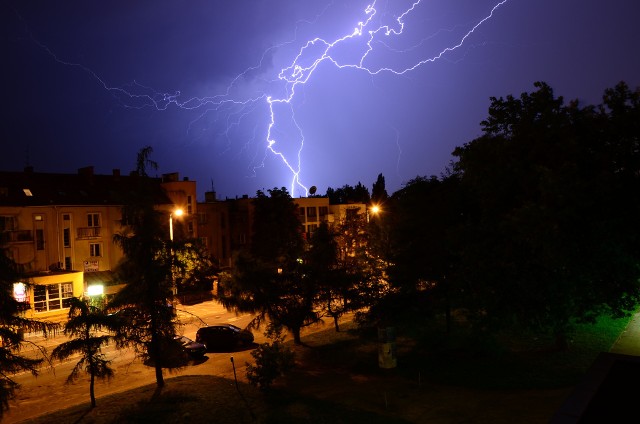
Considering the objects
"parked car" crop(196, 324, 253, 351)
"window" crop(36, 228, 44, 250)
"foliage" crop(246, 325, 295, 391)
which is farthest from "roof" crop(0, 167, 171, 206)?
"foliage" crop(246, 325, 295, 391)

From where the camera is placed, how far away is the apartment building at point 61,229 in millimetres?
35719

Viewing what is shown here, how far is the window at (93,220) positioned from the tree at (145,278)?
1070 inches

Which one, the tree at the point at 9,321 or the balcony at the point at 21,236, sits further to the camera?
the balcony at the point at 21,236

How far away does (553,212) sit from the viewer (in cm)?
1364

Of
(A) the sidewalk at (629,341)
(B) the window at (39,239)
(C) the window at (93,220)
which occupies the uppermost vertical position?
(C) the window at (93,220)

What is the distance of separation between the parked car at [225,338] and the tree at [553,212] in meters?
11.7

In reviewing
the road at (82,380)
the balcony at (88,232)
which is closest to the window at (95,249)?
the balcony at (88,232)

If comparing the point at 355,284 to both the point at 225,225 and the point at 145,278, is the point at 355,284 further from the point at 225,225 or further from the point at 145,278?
the point at 225,225

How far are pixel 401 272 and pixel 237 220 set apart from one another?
3756 centimetres

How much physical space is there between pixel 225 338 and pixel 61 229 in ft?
69.8

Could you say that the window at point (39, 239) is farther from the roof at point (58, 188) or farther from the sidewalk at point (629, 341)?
the sidewalk at point (629, 341)

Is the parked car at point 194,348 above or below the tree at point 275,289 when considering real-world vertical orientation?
below

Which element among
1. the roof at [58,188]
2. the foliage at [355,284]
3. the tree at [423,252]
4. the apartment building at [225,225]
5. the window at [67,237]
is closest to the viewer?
the tree at [423,252]

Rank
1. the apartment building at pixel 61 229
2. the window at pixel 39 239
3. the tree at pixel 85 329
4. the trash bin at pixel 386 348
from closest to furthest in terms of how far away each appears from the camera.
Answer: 1. the tree at pixel 85 329
2. the trash bin at pixel 386 348
3. the apartment building at pixel 61 229
4. the window at pixel 39 239
